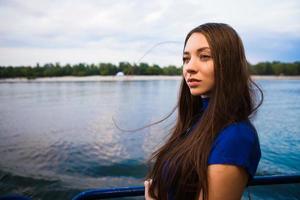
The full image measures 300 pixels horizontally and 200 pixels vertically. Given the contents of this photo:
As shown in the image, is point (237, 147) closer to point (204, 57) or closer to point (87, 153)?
point (204, 57)

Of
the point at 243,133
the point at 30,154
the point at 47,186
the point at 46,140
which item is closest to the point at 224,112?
the point at 243,133

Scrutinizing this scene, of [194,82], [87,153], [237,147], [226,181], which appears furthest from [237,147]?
[87,153]

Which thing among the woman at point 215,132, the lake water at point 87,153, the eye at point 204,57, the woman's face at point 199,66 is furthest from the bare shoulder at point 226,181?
the lake water at point 87,153

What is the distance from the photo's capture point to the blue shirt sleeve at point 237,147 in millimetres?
1369

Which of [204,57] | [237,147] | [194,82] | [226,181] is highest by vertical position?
[204,57]

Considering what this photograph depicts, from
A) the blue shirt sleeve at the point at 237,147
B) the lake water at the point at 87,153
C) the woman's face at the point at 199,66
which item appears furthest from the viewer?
the lake water at the point at 87,153

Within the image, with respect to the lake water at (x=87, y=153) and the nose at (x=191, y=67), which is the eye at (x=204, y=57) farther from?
the lake water at (x=87, y=153)

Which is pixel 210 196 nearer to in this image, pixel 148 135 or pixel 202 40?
pixel 202 40

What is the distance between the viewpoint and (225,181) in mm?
1391

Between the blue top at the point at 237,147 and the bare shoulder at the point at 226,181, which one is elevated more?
the blue top at the point at 237,147

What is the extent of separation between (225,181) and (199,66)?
586 mm

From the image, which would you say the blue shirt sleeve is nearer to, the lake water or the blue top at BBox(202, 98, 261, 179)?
the blue top at BBox(202, 98, 261, 179)

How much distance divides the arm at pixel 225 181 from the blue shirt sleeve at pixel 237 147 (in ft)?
0.08

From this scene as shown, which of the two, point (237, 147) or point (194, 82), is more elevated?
point (194, 82)
